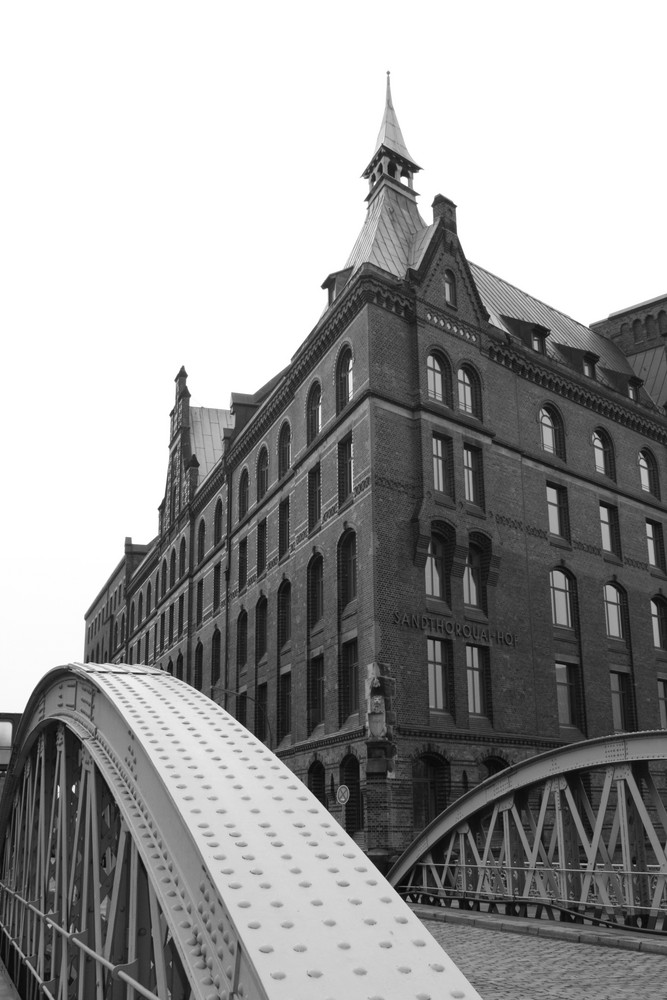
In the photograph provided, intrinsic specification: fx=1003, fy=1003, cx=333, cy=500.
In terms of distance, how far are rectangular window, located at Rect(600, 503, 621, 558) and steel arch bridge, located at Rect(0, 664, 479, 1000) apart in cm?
3172

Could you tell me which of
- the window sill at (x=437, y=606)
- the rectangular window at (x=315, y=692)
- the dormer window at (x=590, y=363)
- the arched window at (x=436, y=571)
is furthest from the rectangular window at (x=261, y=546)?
the dormer window at (x=590, y=363)

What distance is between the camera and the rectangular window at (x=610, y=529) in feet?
120

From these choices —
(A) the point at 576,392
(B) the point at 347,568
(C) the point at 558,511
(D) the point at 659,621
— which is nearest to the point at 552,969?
(B) the point at 347,568

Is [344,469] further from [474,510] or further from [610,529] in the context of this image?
[610,529]

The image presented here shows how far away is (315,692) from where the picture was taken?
104 ft

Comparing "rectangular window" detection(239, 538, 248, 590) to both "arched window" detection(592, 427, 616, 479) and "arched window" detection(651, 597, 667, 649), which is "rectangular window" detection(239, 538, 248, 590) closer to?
"arched window" detection(592, 427, 616, 479)

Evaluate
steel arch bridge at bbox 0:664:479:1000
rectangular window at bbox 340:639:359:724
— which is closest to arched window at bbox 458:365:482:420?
rectangular window at bbox 340:639:359:724

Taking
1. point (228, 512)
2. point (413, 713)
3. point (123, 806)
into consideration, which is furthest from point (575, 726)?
point (123, 806)

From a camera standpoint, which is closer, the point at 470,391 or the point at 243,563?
the point at 470,391

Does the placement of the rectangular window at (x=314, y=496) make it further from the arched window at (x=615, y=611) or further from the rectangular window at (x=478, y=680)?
the arched window at (x=615, y=611)

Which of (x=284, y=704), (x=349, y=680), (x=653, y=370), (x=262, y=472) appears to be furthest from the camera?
(x=653, y=370)

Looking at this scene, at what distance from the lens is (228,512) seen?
43.4m

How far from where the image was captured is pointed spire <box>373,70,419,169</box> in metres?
36.7

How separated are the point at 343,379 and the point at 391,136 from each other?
35.7ft
